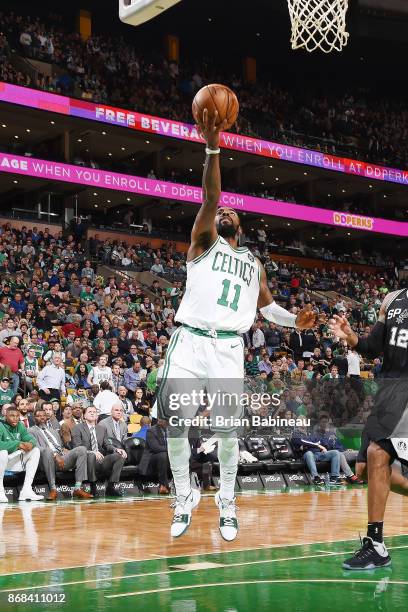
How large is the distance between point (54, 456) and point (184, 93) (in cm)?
2409

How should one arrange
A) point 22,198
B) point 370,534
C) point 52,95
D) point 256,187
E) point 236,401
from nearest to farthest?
point 370,534
point 236,401
point 52,95
point 22,198
point 256,187

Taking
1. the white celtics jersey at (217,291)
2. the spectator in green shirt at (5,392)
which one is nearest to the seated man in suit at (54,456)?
the spectator in green shirt at (5,392)

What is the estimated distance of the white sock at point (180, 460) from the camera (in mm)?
6164

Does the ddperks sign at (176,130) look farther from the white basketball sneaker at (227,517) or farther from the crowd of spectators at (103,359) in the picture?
the white basketball sneaker at (227,517)

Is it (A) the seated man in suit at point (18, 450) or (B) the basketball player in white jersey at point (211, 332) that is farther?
(A) the seated man in suit at point (18, 450)

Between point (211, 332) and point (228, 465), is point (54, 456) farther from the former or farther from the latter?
point (211, 332)

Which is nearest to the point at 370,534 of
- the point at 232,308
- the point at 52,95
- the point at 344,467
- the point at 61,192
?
the point at 232,308

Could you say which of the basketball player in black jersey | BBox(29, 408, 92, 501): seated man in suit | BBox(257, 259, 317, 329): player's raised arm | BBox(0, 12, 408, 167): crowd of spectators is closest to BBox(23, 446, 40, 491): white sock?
BBox(29, 408, 92, 501): seated man in suit

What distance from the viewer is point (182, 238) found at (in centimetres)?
3269

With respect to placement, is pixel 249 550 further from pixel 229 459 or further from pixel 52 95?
pixel 52 95

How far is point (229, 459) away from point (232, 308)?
1153 millimetres

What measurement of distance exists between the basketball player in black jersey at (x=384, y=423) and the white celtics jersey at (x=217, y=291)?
2.34ft

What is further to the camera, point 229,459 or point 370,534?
point 229,459

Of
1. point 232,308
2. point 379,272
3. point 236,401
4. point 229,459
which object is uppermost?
point 379,272
